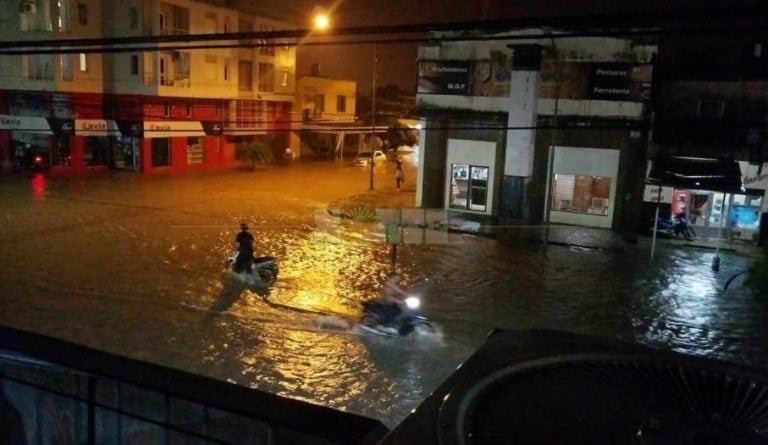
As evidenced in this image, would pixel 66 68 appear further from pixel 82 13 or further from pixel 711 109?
pixel 711 109

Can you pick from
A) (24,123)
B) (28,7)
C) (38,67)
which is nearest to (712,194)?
(38,67)

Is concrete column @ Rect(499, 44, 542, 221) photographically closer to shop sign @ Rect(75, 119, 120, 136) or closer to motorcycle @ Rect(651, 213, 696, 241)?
motorcycle @ Rect(651, 213, 696, 241)

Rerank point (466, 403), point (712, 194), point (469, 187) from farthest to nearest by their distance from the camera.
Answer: point (469, 187), point (712, 194), point (466, 403)

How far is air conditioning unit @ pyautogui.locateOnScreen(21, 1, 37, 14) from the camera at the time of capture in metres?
34.8

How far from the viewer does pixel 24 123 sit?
3578 centimetres

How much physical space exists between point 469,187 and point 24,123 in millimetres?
24241

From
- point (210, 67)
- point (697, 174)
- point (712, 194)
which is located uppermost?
point (210, 67)

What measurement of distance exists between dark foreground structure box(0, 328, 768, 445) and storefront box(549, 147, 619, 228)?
75.9 feet

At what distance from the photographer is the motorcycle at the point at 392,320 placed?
11.7 meters

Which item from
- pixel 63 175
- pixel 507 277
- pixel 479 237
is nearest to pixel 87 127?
pixel 63 175

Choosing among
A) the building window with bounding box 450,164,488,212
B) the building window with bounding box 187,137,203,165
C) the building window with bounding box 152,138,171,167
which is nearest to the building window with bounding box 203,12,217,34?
the building window with bounding box 187,137,203,165

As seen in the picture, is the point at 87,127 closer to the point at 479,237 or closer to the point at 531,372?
the point at 479,237

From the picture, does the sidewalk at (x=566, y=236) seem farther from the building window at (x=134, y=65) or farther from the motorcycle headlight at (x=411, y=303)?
the building window at (x=134, y=65)

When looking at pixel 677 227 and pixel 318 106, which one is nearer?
pixel 677 227
